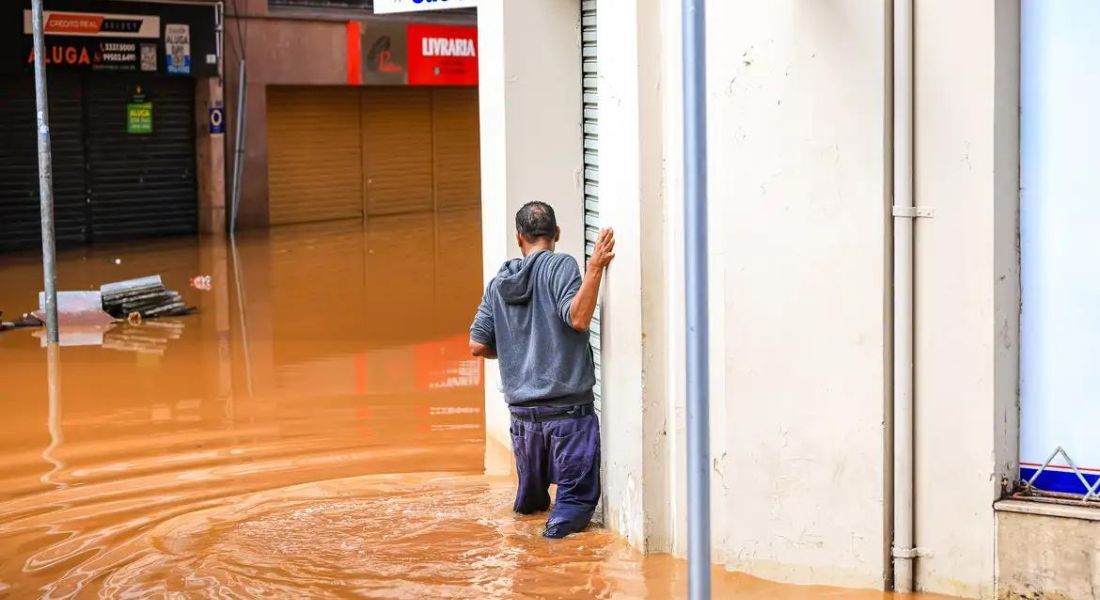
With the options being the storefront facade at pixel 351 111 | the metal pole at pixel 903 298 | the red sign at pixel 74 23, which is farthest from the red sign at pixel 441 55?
the metal pole at pixel 903 298

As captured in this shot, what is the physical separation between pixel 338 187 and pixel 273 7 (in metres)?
3.31

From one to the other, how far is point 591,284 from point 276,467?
3.04 m

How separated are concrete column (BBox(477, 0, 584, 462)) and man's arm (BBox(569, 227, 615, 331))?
1.79m

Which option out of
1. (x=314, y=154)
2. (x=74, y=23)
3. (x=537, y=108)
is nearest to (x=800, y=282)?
(x=537, y=108)

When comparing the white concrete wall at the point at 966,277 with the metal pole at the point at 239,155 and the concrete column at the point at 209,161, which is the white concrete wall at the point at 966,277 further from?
the metal pole at the point at 239,155

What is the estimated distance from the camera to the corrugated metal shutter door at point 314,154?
83.2 feet

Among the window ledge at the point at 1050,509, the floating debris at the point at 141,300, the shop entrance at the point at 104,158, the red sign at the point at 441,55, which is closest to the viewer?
the window ledge at the point at 1050,509

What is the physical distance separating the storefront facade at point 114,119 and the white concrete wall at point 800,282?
55.4 feet

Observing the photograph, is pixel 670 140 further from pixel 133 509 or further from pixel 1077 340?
pixel 133 509

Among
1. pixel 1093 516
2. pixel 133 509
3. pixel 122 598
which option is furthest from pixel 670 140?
pixel 133 509

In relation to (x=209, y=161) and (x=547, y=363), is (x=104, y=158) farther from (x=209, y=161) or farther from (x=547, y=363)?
(x=547, y=363)

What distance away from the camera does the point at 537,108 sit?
8.71 metres

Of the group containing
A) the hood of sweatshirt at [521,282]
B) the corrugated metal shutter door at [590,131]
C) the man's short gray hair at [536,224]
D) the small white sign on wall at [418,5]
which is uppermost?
the small white sign on wall at [418,5]

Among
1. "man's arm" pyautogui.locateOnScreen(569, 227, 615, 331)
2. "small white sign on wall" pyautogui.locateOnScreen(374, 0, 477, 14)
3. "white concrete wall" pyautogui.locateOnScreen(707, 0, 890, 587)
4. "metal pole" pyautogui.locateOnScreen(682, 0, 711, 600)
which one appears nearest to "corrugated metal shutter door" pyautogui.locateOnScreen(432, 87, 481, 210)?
"small white sign on wall" pyautogui.locateOnScreen(374, 0, 477, 14)
